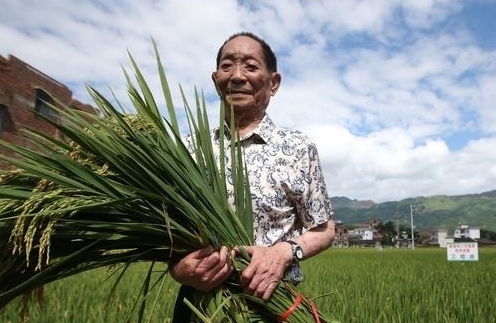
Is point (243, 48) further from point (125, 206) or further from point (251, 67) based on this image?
point (125, 206)

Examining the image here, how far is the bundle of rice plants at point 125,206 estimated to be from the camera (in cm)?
114

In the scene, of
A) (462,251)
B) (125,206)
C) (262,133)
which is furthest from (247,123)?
(462,251)

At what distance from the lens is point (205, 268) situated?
3.85ft

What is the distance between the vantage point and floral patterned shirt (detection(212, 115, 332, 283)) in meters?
1.49

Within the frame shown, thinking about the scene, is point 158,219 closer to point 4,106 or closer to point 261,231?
point 261,231

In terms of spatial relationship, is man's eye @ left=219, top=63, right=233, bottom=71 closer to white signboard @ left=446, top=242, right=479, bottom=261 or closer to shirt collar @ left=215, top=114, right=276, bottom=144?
shirt collar @ left=215, top=114, right=276, bottom=144

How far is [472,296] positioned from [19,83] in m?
11.0

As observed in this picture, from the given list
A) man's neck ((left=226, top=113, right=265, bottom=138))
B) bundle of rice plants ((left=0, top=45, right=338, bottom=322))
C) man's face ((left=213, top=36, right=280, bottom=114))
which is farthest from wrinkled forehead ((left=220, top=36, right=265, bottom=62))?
bundle of rice plants ((left=0, top=45, right=338, bottom=322))

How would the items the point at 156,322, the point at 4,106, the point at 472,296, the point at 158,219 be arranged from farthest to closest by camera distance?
1. the point at 4,106
2. the point at 472,296
3. the point at 156,322
4. the point at 158,219

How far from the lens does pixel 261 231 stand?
1.50m

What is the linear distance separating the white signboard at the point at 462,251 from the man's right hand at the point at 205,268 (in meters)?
11.3

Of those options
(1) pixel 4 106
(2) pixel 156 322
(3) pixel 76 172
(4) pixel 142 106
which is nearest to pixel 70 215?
(3) pixel 76 172

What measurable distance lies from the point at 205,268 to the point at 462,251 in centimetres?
1168

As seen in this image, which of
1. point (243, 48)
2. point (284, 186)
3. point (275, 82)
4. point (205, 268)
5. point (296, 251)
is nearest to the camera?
point (205, 268)
